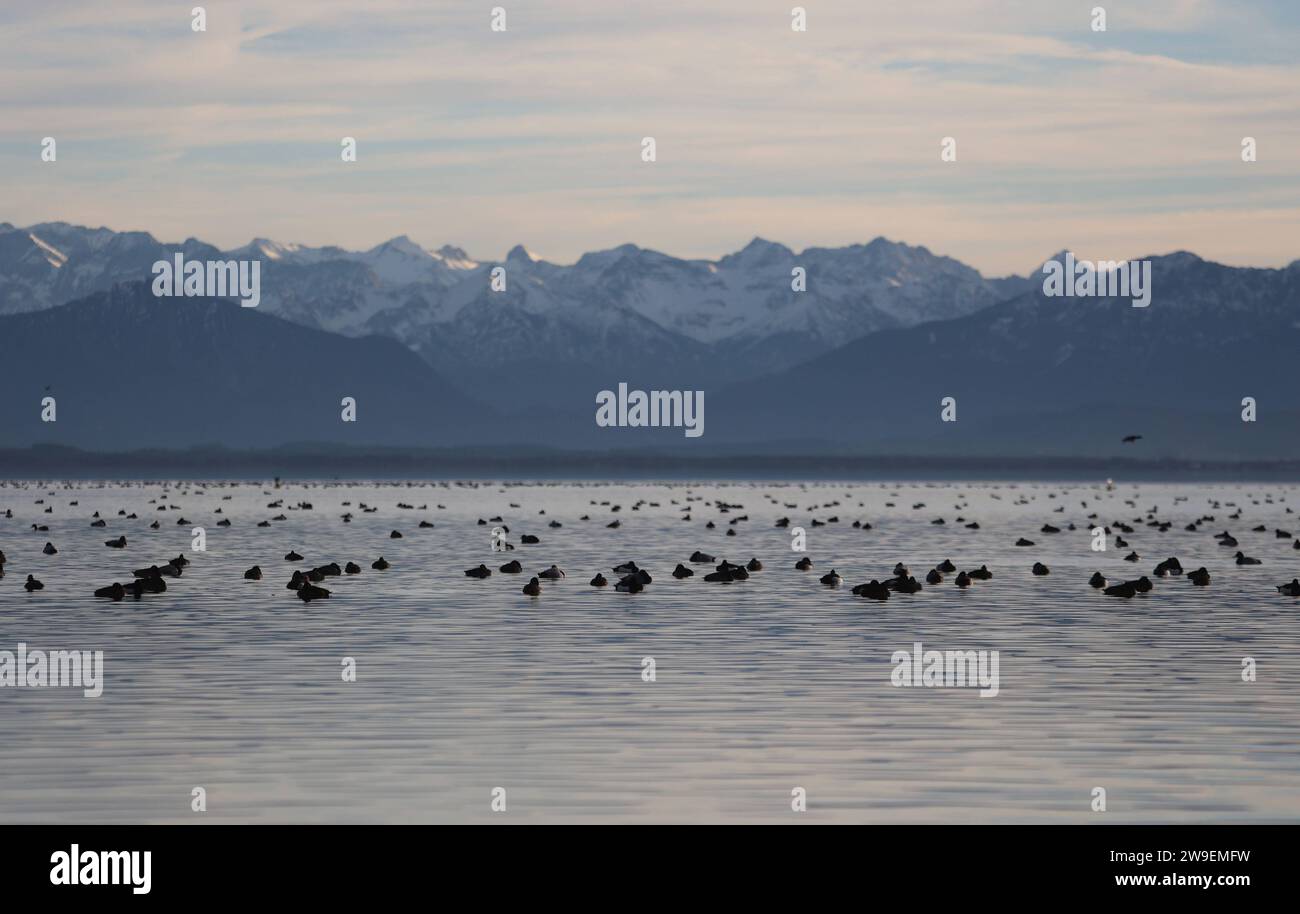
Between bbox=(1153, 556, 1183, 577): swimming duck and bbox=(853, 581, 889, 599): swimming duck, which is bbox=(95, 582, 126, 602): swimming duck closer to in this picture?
bbox=(853, 581, 889, 599): swimming duck

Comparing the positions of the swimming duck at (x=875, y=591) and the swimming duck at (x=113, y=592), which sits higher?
the swimming duck at (x=113, y=592)

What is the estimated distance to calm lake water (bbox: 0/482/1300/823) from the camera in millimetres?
26078

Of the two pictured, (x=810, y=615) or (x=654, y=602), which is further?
(x=654, y=602)

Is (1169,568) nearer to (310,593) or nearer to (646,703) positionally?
(310,593)

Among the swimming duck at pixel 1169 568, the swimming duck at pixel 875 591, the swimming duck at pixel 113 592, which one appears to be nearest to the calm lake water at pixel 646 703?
the swimming duck at pixel 875 591

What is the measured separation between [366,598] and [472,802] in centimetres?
3219

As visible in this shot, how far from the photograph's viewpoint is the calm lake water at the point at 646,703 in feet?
85.6

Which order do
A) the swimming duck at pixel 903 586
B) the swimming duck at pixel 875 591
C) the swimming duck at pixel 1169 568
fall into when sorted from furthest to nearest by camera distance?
the swimming duck at pixel 1169 568 < the swimming duck at pixel 903 586 < the swimming duck at pixel 875 591

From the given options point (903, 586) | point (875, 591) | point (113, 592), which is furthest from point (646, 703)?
point (903, 586)

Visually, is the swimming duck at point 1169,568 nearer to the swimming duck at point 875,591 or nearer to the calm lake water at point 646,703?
the calm lake water at point 646,703

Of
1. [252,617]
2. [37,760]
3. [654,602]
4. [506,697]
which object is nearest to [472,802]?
[37,760]

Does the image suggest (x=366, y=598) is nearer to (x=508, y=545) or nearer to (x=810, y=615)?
(x=810, y=615)

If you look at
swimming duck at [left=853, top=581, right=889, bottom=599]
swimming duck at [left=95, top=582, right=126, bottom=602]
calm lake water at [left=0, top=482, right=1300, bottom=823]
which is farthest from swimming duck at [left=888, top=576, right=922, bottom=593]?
swimming duck at [left=95, top=582, right=126, bottom=602]
